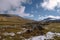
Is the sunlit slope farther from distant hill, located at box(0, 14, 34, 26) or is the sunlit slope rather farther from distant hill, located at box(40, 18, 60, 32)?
distant hill, located at box(0, 14, 34, 26)

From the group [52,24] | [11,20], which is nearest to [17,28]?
[11,20]

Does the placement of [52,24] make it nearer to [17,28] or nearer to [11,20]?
[17,28]

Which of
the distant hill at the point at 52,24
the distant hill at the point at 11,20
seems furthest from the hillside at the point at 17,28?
the distant hill at the point at 52,24

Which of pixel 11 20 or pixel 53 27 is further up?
pixel 11 20

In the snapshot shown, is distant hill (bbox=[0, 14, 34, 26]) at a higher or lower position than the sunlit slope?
higher

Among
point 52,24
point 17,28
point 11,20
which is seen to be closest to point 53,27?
point 52,24

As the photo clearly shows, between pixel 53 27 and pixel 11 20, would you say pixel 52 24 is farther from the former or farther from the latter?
pixel 11 20

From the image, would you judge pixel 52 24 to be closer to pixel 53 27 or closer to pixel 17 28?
pixel 53 27

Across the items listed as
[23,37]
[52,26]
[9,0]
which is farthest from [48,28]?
[9,0]

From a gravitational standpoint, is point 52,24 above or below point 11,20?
below

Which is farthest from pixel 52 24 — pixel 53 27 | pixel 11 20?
pixel 11 20

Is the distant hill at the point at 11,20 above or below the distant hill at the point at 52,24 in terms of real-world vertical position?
above

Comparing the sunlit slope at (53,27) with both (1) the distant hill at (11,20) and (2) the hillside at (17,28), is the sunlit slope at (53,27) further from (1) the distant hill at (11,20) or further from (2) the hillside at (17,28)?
(1) the distant hill at (11,20)

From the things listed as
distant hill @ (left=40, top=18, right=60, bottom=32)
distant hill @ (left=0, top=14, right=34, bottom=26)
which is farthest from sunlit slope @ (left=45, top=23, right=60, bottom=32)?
distant hill @ (left=0, top=14, right=34, bottom=26)
